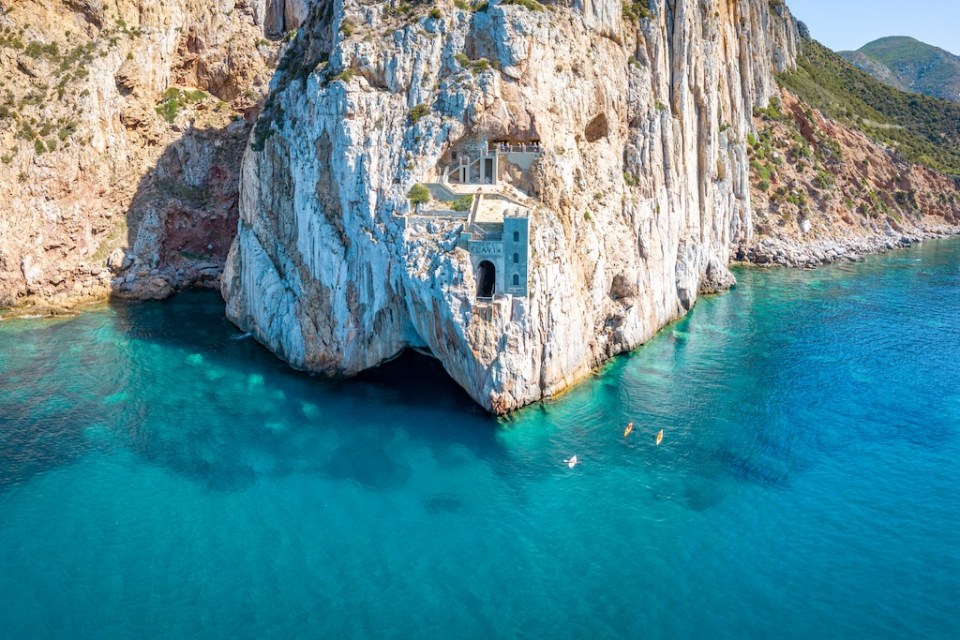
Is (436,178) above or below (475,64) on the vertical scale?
below

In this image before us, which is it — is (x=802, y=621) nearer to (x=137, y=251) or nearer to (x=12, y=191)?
(x=137, y=251)

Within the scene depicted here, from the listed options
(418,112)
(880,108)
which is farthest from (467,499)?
(880,108)

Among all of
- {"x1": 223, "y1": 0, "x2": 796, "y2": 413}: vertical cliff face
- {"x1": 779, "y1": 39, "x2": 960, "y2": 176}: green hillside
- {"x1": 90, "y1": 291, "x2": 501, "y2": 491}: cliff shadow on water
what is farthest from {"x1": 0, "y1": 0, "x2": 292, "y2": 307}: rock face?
{"x1": 779, "y1": 39, "x2": 960, "y2": 176}: green hillside

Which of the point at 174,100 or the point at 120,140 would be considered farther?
the point at 174,100

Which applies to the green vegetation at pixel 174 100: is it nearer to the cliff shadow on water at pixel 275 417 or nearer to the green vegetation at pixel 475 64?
the cliff shadow on water at pixel 275 417

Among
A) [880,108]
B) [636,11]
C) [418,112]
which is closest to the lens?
[418,112]

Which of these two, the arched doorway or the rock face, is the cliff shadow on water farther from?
the rock face

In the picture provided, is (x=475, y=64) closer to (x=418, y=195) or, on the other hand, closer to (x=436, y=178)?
(x=436, y=178)
